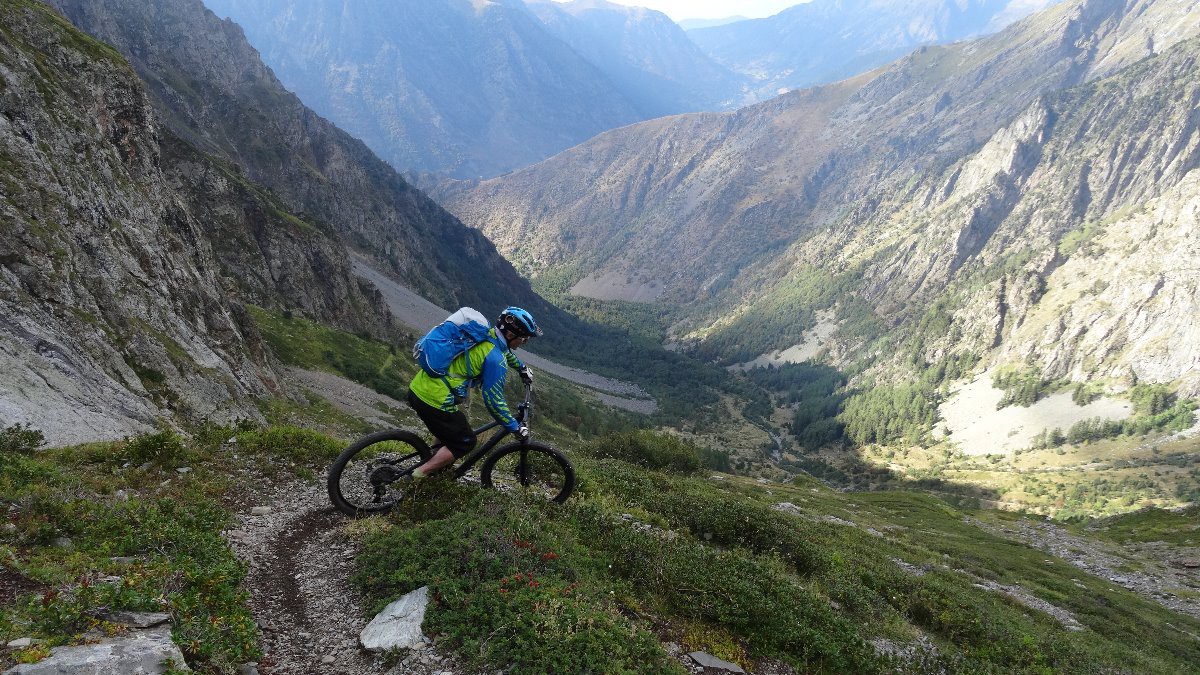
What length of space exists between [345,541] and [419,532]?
1.80 m

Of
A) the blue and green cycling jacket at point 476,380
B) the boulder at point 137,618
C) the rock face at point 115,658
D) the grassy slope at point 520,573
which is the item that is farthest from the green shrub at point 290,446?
the rock face at point 115,658

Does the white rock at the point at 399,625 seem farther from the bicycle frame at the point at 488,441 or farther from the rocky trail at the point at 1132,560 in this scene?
the rocky trail at the point at 1132,560

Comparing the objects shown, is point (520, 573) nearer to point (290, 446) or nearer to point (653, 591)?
point (653, 591)

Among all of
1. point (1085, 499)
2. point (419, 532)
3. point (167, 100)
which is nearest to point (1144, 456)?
point (1085, 499)

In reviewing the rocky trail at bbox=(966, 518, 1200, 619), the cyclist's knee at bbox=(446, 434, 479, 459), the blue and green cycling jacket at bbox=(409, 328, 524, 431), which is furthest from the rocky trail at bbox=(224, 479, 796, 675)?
the rocky trail at bbox=(966, 518, 1200, 619)

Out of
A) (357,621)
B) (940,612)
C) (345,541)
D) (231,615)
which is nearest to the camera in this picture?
(231,615)

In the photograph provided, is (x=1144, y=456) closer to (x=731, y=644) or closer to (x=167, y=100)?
(x=731, y=644)

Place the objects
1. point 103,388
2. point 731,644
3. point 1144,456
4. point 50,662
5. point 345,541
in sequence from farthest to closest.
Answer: point 1144,456 < point 103,388 < point 345,541 < point 731,644 < point 50,662

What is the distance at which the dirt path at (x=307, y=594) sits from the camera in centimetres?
726

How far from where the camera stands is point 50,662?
202 inches

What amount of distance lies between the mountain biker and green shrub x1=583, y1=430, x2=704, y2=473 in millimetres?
32815

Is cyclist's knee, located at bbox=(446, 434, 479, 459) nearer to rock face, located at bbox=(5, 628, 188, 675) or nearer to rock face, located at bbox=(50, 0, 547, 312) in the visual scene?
rock face, located at bbox=(5, 628, 188, 675)

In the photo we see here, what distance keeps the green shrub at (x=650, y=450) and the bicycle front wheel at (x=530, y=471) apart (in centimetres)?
3017

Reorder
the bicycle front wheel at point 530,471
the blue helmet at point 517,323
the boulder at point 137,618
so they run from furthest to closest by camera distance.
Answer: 1. the bicycle front wheel at point 530,471
2. the blue helmet at point 517,323
3. the boulder at point 137,618
